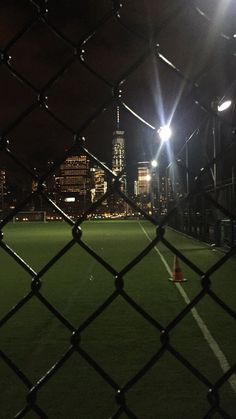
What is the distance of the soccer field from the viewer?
2.92m

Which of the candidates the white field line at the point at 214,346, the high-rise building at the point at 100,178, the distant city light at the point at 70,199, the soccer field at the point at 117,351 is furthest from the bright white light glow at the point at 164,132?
the distant city light at the point at 70,199

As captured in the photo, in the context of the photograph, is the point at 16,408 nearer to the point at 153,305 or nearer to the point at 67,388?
the point at 67,388

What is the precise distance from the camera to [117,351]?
24.7ft

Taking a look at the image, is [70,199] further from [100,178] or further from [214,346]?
[100,178]

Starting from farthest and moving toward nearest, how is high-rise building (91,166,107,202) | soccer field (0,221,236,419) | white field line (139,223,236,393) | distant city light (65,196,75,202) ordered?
distant city light (65,196,75,202) < white field line (139,223,236,393) < soccer field (0,221,236,419) < high-rise building (91,166,107,202)

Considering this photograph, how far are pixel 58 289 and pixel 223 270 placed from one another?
5.12 m

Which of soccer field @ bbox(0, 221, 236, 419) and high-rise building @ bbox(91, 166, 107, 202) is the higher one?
high-rise building @ bbox(91, 166, 107, 202)

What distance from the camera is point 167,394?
588 cm

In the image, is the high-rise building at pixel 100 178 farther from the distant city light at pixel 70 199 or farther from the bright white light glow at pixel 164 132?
the distant city light at pixel 70 199

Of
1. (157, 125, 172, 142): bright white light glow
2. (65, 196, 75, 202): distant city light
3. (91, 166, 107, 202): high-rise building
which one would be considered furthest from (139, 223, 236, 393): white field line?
(65, 196, 75, 202): distant city light

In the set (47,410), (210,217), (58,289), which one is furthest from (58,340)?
(210,217)

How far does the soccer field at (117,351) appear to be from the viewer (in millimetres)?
2924

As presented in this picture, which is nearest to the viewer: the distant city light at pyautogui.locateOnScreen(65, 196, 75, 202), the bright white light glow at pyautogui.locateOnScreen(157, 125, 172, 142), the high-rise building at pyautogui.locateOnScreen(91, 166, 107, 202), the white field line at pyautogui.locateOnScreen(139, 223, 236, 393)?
the bright white light glow at pyautogui.locateOnScreen(157, 125, 172, 142)

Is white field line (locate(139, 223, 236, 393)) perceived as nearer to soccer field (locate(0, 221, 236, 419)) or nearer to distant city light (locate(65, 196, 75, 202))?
soccer field (locate(0, 221, 236, 419))
